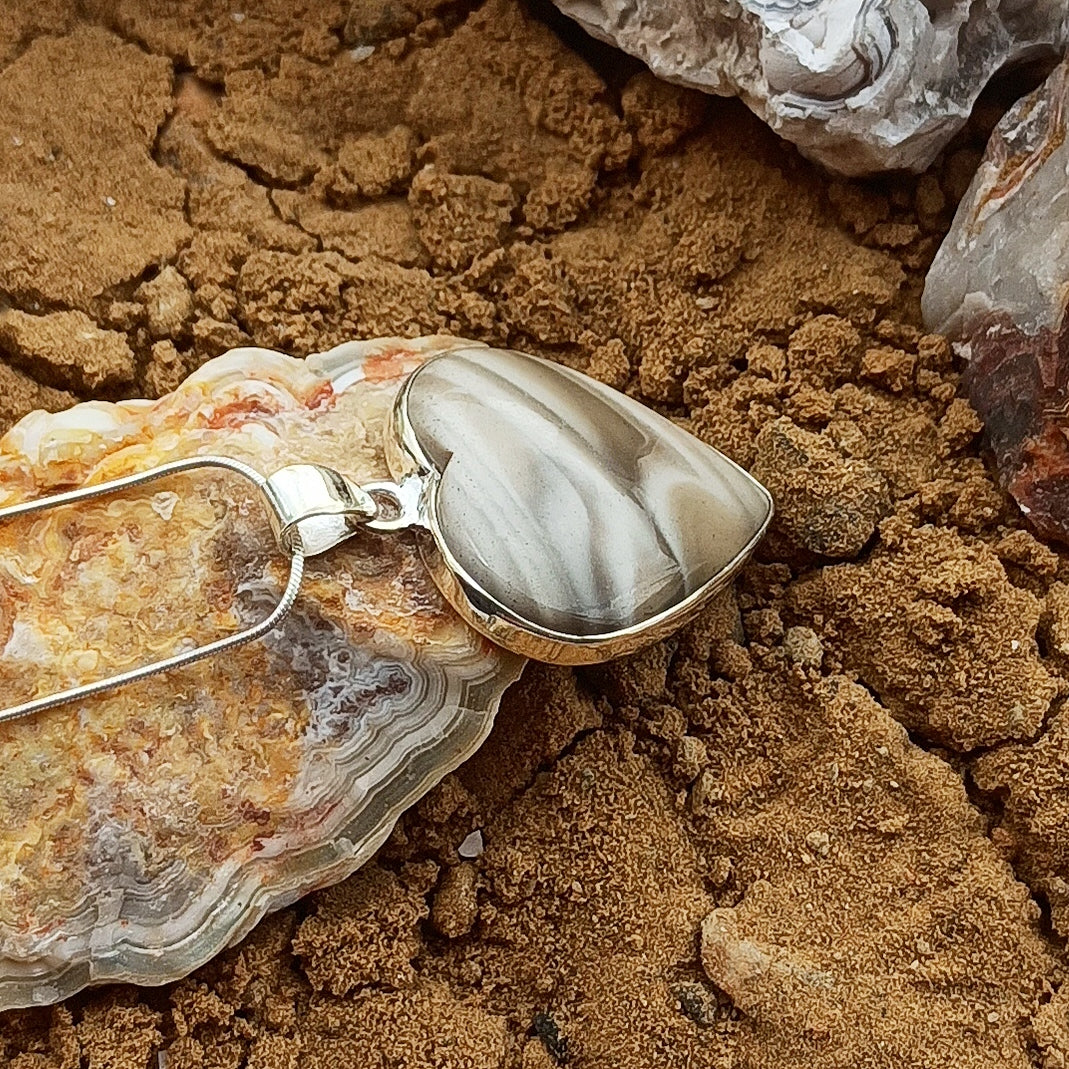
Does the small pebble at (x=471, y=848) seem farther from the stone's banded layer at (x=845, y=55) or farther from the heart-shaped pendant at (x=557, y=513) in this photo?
the stone's banded layer at (x=845, y=55)

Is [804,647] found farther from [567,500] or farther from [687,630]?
[567,500]

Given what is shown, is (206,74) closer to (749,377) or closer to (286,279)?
(286,279)

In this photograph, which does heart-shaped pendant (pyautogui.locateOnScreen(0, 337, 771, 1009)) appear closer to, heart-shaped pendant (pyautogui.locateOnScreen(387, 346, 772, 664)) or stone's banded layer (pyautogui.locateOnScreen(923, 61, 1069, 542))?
heart-shaped pendant (pyautogui.locateOnScreen(387, 346, 772, 664))

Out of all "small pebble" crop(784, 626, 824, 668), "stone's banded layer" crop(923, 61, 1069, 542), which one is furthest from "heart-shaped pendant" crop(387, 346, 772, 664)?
"stone's banded layer" crop(923, 61, 1069, 542)

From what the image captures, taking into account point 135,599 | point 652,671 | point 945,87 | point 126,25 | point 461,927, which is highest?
point 945,87

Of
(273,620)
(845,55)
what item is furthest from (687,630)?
(845,55)

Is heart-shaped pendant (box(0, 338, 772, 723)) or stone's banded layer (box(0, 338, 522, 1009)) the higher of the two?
heart-shaped pendant (box(0, 338, 772, 723))

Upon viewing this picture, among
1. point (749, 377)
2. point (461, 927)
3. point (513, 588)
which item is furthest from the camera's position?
point (749, 377)

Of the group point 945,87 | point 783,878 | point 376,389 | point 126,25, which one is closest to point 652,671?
point 783,878
